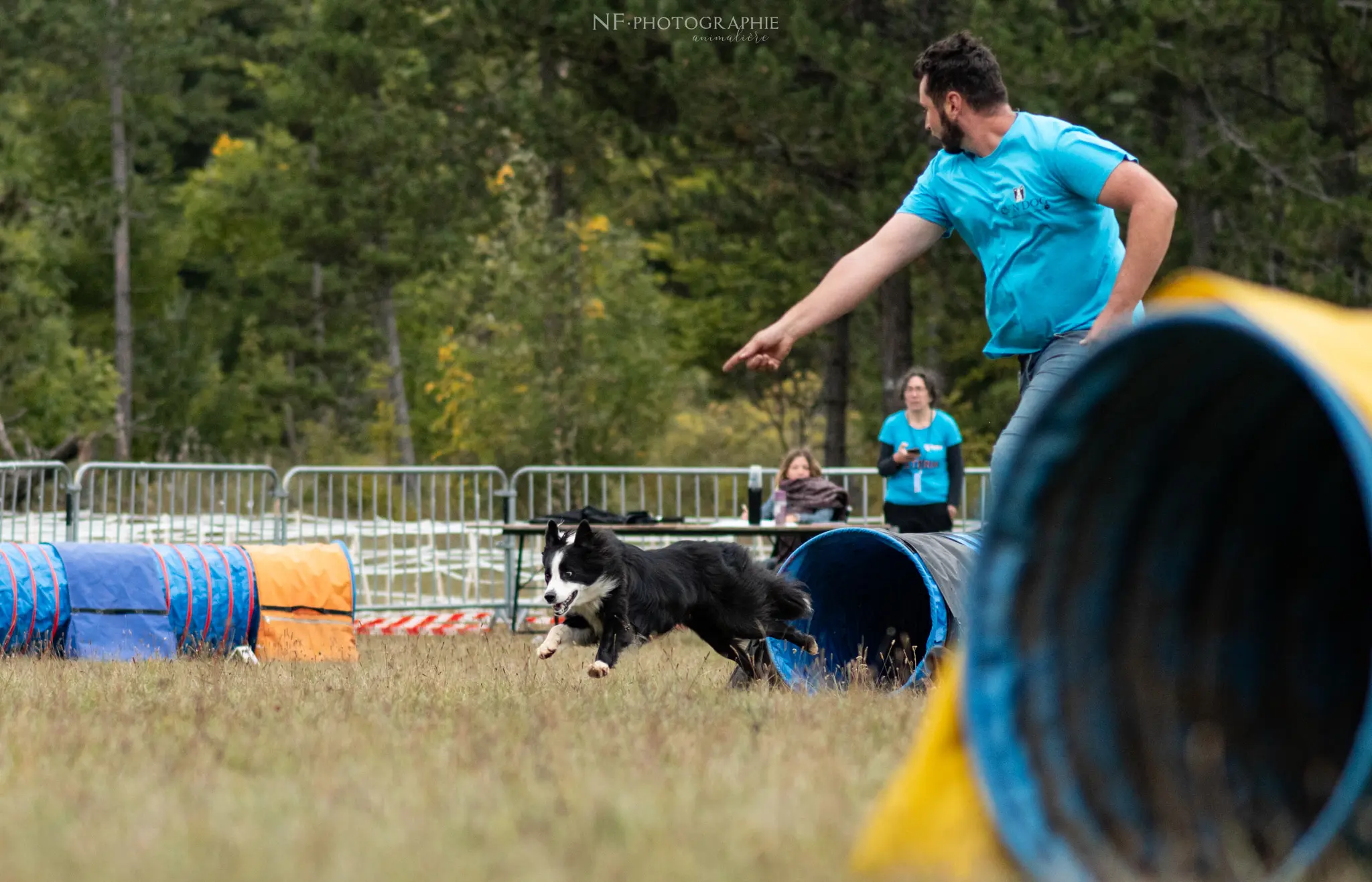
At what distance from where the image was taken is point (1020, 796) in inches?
120

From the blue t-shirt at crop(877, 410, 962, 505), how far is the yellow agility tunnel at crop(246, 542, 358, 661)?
12.8ft

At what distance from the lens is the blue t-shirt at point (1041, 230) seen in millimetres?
5676

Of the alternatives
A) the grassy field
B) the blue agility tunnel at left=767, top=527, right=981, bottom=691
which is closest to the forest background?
the blue agility tunnel at left=767, top=527, right=981, bottom=691

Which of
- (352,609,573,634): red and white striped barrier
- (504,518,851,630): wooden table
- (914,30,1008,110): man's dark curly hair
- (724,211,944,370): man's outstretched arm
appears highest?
(914,30,1008,110): man's dark curly hair

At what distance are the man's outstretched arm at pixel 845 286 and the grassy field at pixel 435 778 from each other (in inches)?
49.4

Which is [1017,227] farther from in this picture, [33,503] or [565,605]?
[33,503]

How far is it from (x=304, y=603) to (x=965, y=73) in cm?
606

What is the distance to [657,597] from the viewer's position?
8.06 metres

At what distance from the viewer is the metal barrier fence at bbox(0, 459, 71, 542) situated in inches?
545

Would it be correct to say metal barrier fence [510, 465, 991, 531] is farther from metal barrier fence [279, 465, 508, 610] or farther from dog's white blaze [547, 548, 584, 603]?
dog's white blaze [547, 548, 584, 603]

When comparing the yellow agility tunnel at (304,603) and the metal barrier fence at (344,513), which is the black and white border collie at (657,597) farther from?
the metal barrier fence at (344,513)

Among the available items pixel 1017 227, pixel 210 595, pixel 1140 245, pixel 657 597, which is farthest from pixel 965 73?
pixel 210 595

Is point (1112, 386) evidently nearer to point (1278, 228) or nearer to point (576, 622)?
point (576, 622)

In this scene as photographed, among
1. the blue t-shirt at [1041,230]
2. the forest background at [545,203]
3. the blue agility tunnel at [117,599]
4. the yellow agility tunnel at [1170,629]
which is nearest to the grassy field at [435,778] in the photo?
the yellow agility tunnel at [1170,629]
